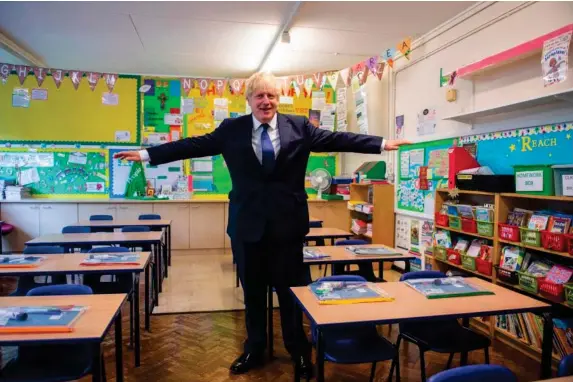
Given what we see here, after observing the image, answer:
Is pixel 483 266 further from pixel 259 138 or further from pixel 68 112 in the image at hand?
pixel 68 112

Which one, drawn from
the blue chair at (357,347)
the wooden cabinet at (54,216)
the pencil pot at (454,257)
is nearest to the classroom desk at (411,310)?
the blue chair at (357,347)

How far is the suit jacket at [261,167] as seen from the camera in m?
2.47

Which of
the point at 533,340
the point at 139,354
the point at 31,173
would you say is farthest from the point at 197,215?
the point at 533,340

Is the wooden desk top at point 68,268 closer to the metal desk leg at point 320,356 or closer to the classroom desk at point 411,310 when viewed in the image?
the classroom desk at point 411,310

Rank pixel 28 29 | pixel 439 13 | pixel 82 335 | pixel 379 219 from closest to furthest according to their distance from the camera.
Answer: pixel 82 335 → pixel 439 13 → pixel 28 29 → pixel 379 219

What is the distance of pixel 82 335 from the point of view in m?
1.65

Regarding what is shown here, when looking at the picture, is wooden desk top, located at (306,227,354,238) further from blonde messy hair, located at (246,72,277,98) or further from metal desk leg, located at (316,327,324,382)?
metal desk leg, located at (316,327,324,382)

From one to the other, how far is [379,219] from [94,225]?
11.4 ft

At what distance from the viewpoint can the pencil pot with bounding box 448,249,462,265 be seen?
3680 millimetres

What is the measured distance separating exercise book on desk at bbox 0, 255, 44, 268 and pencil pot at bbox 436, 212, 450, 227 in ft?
10.7

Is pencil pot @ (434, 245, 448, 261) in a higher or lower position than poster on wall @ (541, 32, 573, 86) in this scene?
lower

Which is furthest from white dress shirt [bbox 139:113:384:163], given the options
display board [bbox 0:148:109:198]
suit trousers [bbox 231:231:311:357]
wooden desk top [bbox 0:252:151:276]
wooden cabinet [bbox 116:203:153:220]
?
display board [bbox 0:148:109:198]

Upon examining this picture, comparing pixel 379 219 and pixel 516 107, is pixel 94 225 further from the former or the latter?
pixel 516 107

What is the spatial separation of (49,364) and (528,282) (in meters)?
2.92
